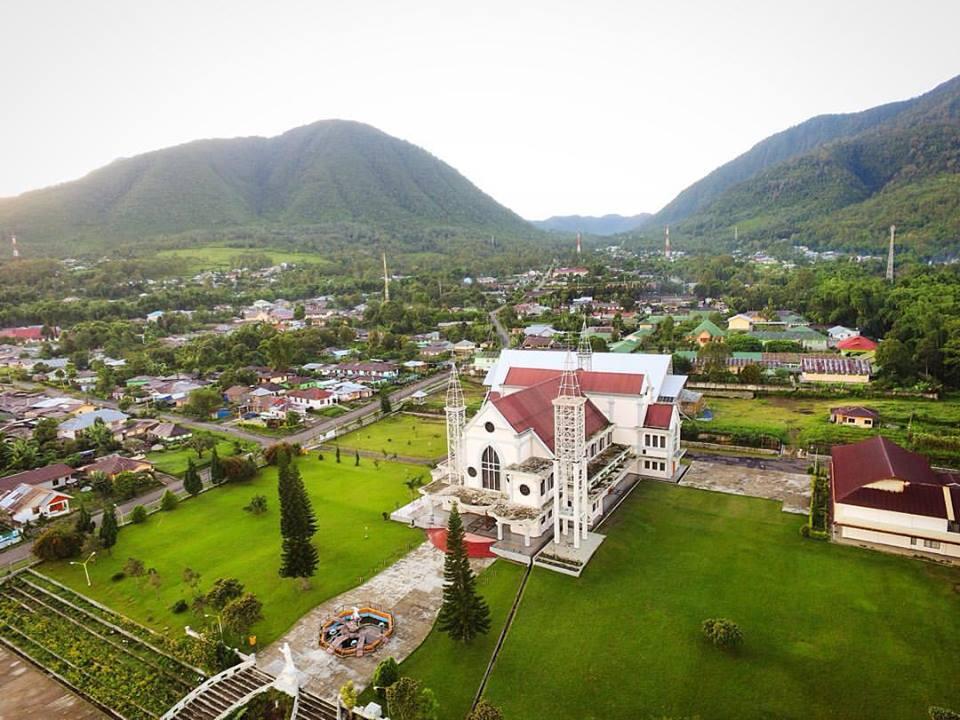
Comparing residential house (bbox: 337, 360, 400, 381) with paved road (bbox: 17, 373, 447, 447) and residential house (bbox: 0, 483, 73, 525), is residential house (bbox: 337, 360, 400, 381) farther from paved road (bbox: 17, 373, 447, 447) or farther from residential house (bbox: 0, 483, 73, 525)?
residential house (bbox: 0, 483, 73, 525)

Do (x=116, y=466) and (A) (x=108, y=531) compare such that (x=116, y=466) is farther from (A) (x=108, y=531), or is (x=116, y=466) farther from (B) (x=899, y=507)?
(B) (x=899, y=507)

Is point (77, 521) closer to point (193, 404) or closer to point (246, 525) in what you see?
point (246, 525)

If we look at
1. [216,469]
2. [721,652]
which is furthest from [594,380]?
[216,469]

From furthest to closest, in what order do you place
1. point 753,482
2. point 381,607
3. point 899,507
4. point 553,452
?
point 753,482
point 553,452
point 899,507
point 381,607

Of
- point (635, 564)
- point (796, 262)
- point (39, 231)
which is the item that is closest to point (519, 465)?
point (635, 564)

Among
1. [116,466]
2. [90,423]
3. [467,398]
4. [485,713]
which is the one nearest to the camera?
[485,713]

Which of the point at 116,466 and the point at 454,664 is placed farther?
the point at 116,466

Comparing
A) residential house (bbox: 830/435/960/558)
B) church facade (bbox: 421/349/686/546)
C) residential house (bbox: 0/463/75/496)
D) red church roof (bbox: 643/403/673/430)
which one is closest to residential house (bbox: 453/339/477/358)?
church facade (bbox: 421/349/686/546)

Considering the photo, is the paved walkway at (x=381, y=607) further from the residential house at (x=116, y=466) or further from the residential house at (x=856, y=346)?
the residential house at (x=856, y=346)
